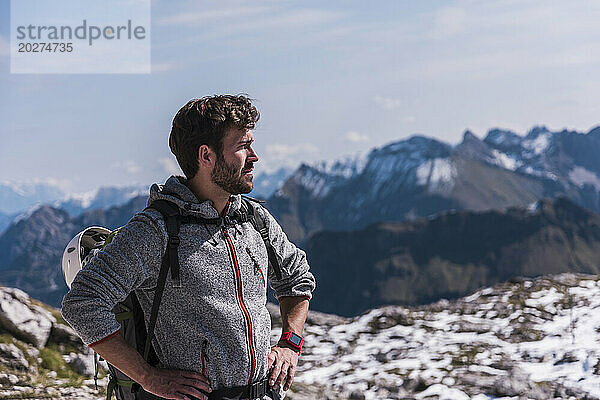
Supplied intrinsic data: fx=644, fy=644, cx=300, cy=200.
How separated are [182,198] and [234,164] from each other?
435mm

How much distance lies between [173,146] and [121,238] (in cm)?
82

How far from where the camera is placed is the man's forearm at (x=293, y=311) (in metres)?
5.32

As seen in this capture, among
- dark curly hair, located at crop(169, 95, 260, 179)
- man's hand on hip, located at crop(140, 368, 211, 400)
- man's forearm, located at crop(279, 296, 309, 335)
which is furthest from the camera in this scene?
man's forearm, located at crop(279, 296, 309, 335)

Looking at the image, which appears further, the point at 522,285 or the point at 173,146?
the point at 522,285

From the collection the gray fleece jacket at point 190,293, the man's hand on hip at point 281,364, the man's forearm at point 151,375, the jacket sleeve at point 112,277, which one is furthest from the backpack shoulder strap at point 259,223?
the man's forearm at point 151,375

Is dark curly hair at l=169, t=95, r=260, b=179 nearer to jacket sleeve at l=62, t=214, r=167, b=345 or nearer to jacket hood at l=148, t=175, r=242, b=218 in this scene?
jacket hood at l=148, t=175, r=242, b=218

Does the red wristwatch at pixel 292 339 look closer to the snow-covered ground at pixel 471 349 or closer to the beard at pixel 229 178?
the beard at pixel 229 178

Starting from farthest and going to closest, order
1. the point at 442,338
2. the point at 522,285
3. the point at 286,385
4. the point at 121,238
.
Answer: the point at 522,285 → the point at 442,338 → the point at 286,385 → the point at 121,238

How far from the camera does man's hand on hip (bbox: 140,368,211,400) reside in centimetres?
425

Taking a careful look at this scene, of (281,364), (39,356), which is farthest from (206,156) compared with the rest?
(39,356)

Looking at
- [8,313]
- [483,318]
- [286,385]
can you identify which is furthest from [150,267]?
[483,318]

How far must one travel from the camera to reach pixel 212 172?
4562 millimetres

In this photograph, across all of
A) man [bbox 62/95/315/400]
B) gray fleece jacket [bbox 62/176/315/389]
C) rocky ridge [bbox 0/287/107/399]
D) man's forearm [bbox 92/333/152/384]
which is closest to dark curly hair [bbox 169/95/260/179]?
man [bbox 62/95/315/400]

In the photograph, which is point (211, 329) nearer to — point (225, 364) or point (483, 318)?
point (225, 364)
